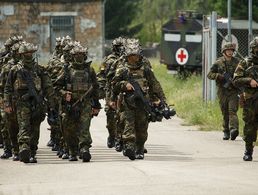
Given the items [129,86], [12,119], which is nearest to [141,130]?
[129,86]

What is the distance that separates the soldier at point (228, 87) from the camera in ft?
69.1

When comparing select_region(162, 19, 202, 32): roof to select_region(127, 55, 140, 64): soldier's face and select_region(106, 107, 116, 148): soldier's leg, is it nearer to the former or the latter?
select_region(106, 107, 116, 148): soldier's leg

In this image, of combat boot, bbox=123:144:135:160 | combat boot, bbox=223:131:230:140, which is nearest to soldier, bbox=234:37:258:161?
combat boot, bbox=123:144:135:160

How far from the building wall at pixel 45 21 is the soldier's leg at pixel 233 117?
1307 inches

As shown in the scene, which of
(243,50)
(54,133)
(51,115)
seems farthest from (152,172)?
(243,50)

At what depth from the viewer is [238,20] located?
3484 centimetres

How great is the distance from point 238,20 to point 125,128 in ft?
60.3

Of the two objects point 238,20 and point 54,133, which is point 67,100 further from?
point 238,20

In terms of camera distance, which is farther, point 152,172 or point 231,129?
point 231,129

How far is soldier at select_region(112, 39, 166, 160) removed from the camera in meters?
17.0

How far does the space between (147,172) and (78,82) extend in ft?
9.32

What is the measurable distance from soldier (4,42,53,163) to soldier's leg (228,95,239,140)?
5.11 m

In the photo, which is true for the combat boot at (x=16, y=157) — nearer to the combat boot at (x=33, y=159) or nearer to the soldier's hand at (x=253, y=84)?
the combat boot at (x=33, y=159)

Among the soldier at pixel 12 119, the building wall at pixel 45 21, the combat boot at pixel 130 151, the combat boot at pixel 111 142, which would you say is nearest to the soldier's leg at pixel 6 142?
the soldier at pixel 12 119
